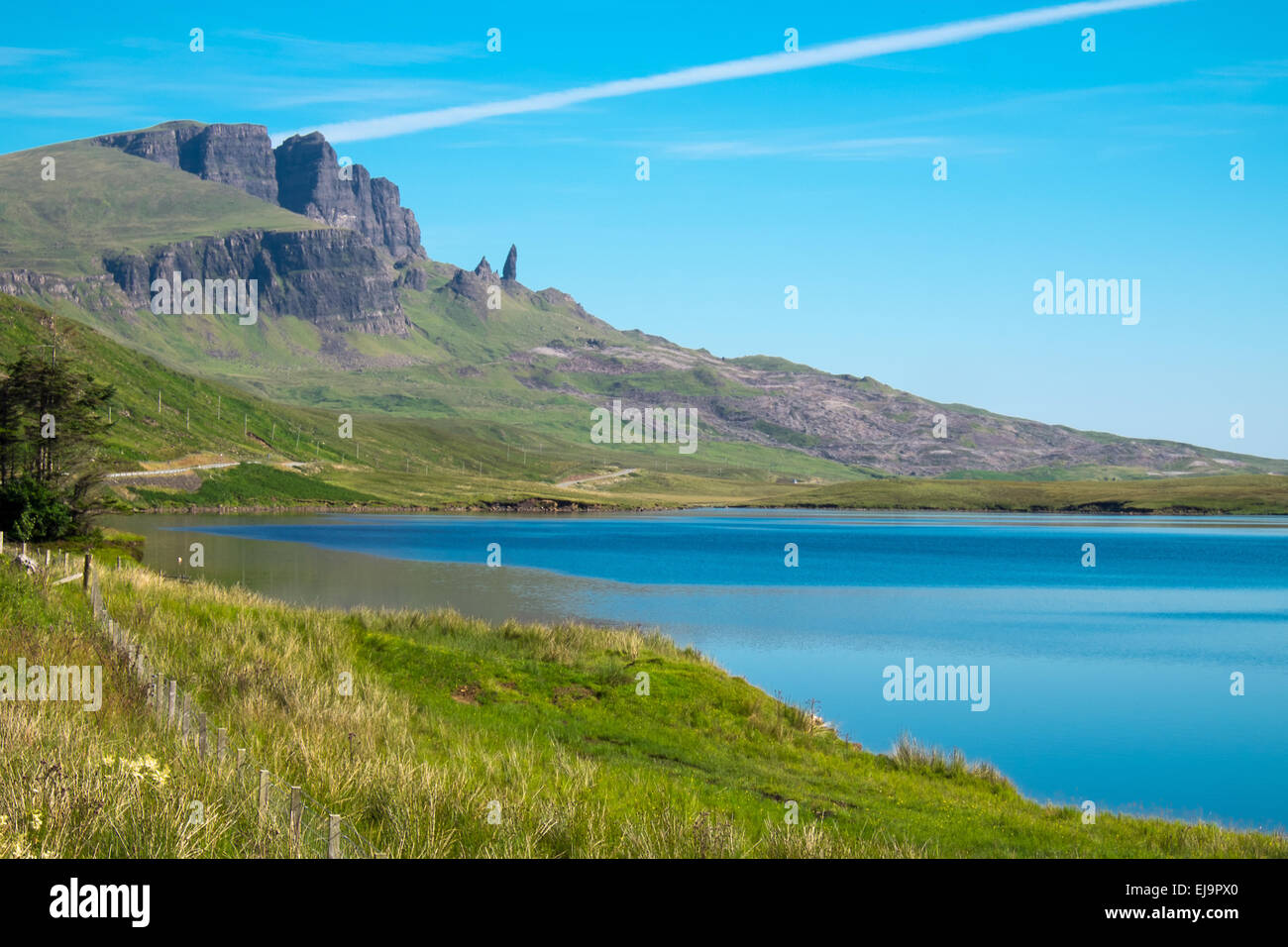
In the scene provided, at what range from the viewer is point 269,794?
37.4 feet

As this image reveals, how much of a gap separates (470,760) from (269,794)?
6165 millimetres

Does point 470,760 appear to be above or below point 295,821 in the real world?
below

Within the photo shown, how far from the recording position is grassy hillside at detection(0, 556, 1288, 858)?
1145cm

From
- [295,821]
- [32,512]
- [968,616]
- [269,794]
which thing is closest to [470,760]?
[269,794]

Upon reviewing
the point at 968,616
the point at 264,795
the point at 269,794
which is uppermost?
the point at 264,795

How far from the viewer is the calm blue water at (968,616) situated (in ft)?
90.1

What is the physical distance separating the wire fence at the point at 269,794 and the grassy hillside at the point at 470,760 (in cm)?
19

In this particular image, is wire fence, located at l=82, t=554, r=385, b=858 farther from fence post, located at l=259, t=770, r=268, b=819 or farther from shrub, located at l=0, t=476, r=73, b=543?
shrub, located at l=0, t=476, r=73, b=543

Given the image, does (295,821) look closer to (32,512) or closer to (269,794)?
(269,794)

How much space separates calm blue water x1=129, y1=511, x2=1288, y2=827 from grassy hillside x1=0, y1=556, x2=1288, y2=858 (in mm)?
4992

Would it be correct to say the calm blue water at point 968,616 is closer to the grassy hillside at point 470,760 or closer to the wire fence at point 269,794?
the grassy hillside at point 470,760

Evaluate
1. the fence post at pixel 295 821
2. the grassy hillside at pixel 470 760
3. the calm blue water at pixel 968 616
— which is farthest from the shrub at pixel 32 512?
the fence post at pixel 295 821
